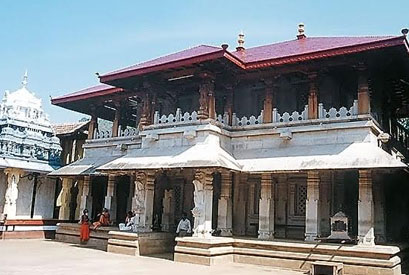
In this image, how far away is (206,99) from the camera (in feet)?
47.1

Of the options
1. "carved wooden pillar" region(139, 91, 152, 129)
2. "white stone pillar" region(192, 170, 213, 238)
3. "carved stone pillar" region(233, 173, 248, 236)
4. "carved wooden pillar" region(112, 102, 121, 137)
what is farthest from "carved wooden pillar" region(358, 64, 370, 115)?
"carved wooden pillar" region(112, 102, 121, 137)

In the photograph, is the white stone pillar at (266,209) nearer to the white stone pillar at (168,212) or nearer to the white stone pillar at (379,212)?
the white stone pillar at (379,212)

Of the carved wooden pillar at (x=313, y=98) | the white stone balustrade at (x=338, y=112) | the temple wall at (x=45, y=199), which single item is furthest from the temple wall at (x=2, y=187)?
the white stone balustrade at (x=338, y=112)

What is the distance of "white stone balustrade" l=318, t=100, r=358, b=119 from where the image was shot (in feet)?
42.2

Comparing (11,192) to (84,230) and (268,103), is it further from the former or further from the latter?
(268,103)

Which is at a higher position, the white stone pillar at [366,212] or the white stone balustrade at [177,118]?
the white stone balustrade at [177,118]

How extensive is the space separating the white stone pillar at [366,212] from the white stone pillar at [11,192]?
48.1 ft

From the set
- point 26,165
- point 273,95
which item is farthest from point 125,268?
point 26,165

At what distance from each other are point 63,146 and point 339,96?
15.7 m

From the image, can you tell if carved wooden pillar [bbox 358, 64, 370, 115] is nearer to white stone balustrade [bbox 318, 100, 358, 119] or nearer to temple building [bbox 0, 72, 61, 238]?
white stone balustrade [bbox 318, 100, 358, 119]

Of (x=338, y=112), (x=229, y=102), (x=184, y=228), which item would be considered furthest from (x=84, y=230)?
(x=338, y=112)

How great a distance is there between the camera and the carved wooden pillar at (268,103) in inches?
563

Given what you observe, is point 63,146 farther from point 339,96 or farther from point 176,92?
point 339,96

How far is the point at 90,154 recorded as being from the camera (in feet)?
64.6
